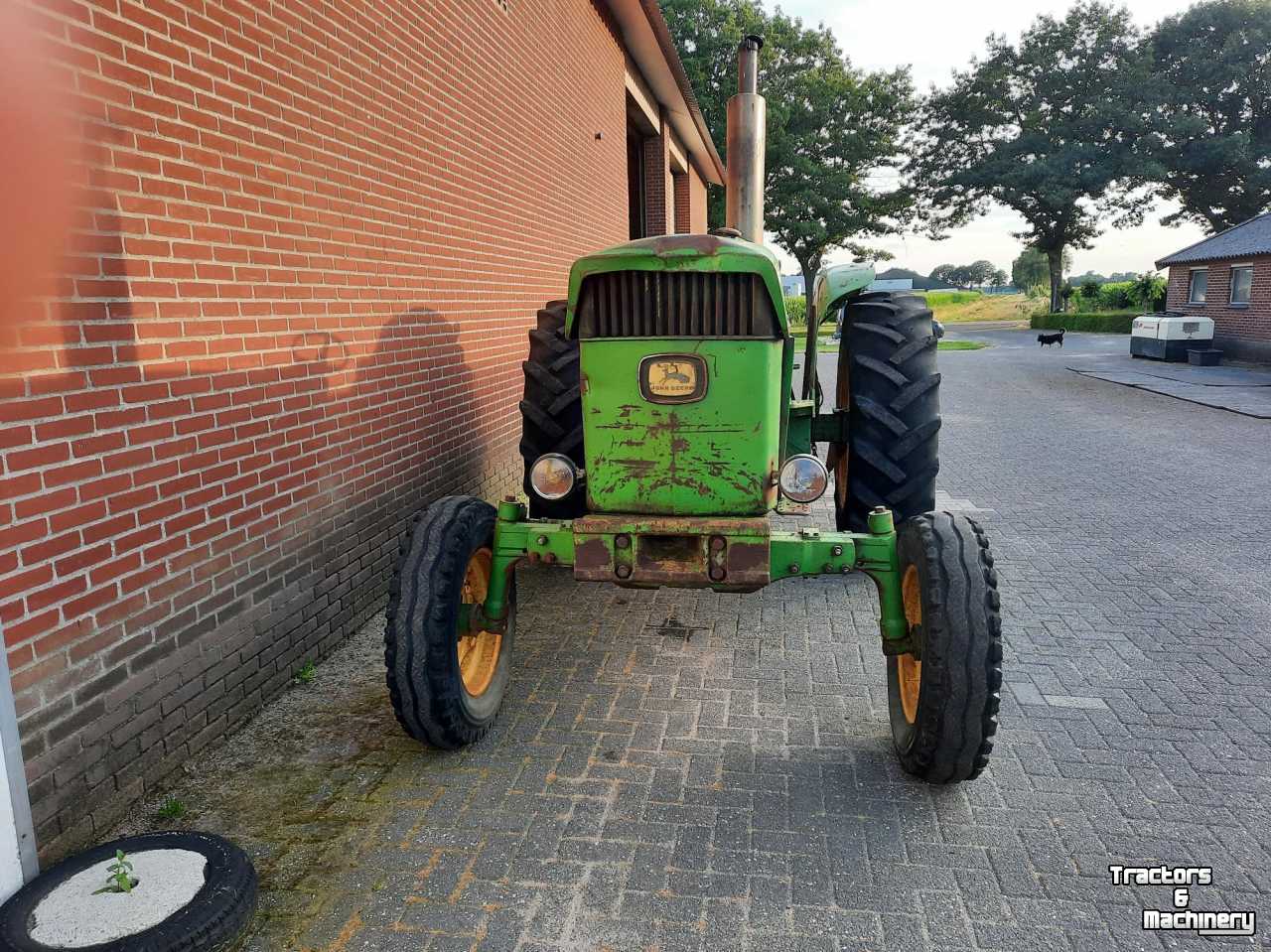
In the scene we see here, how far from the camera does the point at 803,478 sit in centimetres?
336

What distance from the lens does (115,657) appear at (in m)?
2.85

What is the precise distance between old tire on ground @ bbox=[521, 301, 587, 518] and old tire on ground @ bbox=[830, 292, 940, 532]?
4.66ft

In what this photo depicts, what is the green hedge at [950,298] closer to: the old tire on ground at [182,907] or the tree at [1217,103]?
the tree at [1217,103]

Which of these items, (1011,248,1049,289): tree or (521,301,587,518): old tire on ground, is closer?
(521,301,587,518): old tire on ground

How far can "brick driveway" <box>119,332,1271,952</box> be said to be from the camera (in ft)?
8.00

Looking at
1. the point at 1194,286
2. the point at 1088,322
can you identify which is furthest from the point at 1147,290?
the point at 1194,286

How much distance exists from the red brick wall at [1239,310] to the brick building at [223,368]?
19583mm

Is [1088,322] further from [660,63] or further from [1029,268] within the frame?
[1029,268]

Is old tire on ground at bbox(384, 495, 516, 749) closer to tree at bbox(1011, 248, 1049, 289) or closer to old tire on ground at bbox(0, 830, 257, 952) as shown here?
old tire on ground at bbox(0, 830, 257, 952)

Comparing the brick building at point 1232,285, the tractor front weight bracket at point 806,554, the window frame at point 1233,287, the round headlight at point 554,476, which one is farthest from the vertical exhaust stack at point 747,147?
the window frame at point 1233,287

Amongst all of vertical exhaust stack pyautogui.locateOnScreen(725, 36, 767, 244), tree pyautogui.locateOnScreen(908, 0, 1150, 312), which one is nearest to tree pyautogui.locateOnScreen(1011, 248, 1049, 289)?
tree pyautogui.locateOnScreen(908, 0, 1150, 312)

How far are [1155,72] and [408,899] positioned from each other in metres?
45.0

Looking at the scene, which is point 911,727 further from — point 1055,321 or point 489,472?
point 1055,321

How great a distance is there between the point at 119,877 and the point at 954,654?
2.52 meters
